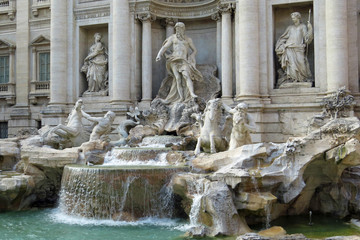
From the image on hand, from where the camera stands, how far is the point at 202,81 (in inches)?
650

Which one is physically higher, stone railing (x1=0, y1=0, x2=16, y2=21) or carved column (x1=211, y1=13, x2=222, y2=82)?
stone railing (x1=0, y1=0, x2=16, y2=21)

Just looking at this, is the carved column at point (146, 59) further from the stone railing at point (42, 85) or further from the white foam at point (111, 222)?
the white foam at point (111, 222)

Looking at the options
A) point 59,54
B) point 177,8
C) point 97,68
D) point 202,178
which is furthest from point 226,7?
point 202,178

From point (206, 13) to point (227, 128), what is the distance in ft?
20.2

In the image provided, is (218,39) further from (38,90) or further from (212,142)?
(38,90)

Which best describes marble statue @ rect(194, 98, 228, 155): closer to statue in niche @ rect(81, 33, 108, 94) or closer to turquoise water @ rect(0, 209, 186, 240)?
turquoise water @ rect(0, 209, 186, 240)

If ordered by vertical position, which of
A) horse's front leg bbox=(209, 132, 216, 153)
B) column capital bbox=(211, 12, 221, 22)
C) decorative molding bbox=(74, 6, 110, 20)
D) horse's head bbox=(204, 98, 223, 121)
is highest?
decorative molding bbox=(74, 6, 110, 20)

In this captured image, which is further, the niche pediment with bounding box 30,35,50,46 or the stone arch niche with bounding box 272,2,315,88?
the niche pediment with bounding box 30,35,50,46

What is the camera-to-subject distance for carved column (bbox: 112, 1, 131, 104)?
54.9ft

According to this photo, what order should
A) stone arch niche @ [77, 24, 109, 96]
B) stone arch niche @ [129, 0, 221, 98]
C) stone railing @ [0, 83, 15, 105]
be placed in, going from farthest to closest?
stone railing @ [0, 83, 15, 105]
stone arch niche @ [77, 24, 109, 96]
stone arch niche @ [129, 0, 221, 98]

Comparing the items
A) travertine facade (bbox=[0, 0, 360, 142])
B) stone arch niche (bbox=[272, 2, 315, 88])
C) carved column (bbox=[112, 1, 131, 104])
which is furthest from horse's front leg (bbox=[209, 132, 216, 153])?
carved column (bbox=[112, 1, 131, 104])

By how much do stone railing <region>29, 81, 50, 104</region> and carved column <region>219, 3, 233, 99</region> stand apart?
8.81 metres

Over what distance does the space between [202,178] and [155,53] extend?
31.5ft

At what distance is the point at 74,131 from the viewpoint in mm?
14438
